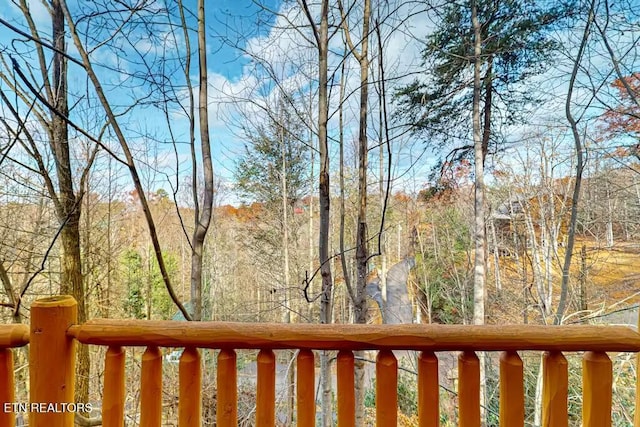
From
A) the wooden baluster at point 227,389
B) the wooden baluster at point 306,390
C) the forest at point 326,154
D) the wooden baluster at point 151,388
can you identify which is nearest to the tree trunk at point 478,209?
the forest at point 326,154

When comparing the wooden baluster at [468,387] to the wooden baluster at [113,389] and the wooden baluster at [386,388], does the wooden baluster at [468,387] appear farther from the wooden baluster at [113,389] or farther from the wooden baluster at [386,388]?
the wooden baluster at [113,389]

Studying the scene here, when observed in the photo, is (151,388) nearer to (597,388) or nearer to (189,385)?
(189,385)

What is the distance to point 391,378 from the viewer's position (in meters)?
0.79

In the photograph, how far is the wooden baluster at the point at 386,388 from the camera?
0.79 metres

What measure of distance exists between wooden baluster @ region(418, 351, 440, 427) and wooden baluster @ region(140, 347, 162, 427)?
0.75m

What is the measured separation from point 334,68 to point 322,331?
2.13 metres

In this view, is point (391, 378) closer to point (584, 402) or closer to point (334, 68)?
point (584, 402)

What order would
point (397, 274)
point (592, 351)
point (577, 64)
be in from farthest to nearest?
point (397, 274)
point (577, 64)
point (592, 351)

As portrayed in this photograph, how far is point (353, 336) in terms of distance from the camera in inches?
30.1

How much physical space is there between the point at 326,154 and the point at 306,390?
1436mm

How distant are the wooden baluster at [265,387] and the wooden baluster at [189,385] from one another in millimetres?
180

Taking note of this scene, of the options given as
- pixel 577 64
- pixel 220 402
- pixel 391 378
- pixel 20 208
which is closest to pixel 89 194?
pixel 20 208

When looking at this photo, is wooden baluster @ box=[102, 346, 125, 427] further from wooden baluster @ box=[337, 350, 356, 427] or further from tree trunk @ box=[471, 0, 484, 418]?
tree trunk @ box=[471, 0, 484, 418]

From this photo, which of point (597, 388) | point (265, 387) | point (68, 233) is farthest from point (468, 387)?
Result: point (68, 233)
